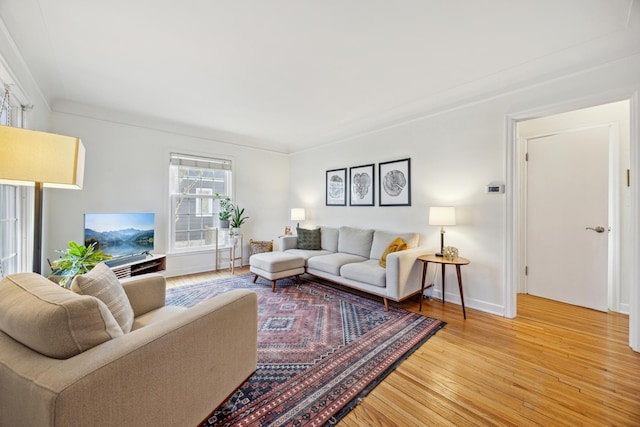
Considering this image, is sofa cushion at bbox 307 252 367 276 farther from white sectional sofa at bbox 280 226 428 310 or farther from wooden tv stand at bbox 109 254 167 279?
wooden tv stand at bbox 109 254 167 279

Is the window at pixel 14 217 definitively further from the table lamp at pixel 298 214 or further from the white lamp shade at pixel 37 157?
the table lamp at pixel 298 214

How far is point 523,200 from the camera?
11.1 feet

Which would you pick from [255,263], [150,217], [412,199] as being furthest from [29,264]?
[412,199]

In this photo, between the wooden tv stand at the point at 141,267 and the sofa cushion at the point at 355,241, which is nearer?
the wooden tv stand at the point at 141,267

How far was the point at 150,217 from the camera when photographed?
150 inches

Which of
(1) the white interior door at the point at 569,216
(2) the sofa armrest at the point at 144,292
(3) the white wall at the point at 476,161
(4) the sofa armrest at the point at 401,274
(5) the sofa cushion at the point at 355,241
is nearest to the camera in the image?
(2) the sofa armrest at the point at 144,292

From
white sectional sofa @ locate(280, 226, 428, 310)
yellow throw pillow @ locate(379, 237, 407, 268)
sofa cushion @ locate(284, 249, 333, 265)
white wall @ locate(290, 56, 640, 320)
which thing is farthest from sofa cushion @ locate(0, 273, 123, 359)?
white wall @ locate(290, 56, 640, 320)

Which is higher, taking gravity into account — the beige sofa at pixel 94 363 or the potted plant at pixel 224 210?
Result: the potted plant at pixel 224 210

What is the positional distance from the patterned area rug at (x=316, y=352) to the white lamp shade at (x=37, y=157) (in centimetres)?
152

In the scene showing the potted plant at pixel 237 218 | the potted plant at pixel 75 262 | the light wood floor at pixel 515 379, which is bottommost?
the light wood floor at pixel 515 379

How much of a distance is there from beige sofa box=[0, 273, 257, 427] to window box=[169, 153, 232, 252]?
3.35m

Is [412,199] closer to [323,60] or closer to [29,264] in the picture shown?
[323,60]

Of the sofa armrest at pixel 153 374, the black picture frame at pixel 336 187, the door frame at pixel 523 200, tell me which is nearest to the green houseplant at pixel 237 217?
the black picture frame at pixel 336 187

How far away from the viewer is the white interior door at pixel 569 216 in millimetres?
2850
